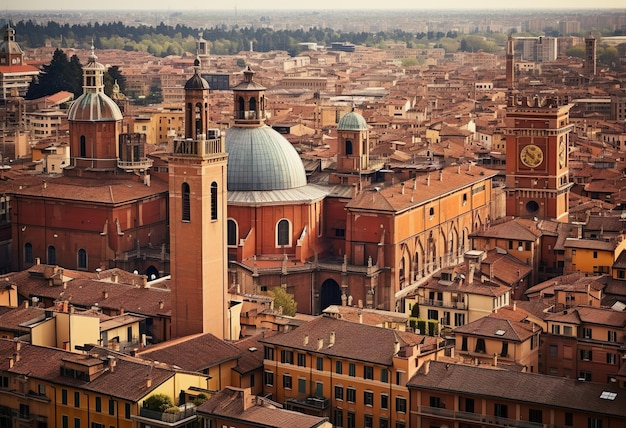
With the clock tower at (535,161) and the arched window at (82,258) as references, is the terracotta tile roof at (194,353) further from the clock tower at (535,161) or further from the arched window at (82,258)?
the clock tower at (535,161)

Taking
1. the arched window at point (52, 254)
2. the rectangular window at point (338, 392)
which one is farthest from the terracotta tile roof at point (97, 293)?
the arched window at point (52, 254)

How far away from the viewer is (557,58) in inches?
3103

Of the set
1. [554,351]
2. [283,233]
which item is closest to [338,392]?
[554,351]

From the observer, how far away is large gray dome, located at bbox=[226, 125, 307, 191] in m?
35.6

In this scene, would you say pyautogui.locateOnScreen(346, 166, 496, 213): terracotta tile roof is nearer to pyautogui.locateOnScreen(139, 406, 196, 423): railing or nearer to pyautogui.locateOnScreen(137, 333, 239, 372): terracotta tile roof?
pyautogui.locateOnScreen(137, 333, 239, 372): terracotta tile roof

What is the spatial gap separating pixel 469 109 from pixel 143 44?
6708 centimetres

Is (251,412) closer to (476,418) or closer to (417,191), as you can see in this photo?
(476,418)

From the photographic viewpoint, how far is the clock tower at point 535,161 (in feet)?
127

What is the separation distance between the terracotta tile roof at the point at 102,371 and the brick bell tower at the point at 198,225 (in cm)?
399

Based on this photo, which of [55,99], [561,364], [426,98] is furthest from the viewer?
[426,98]

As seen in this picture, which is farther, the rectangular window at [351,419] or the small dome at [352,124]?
the small dome at [352,124]

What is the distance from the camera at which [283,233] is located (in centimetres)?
3553

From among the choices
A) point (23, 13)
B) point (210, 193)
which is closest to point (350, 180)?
point (210, 193)

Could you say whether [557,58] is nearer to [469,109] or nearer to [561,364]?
[469,109]
